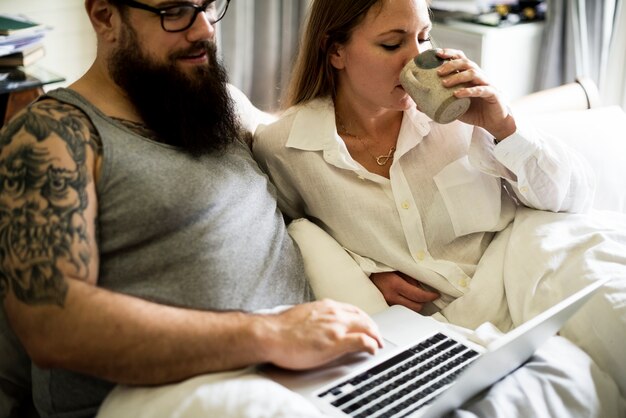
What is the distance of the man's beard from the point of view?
1.35m

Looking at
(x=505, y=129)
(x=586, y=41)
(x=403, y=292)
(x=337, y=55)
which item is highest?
(x=337, y=55)

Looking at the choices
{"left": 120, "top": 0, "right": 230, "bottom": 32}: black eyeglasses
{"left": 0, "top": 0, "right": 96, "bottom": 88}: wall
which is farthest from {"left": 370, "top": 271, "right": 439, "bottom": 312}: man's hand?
{"left": 0, "top": 0, "right": 96, "bottom": 88}: wall

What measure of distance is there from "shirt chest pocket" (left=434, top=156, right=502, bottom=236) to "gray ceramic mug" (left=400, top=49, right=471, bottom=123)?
180 millimetres

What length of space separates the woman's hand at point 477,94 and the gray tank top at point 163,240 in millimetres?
490

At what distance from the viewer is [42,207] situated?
1097 millimetres

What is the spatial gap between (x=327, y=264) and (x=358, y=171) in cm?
22

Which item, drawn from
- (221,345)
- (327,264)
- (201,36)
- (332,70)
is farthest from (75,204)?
(332,70)

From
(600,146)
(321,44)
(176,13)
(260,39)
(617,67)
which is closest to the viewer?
(176,13)

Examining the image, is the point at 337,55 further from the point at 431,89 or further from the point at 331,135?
the point at 431,89

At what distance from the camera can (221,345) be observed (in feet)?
3.70

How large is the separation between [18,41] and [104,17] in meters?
0.82

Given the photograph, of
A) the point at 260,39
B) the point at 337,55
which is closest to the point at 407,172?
the point at 337,55

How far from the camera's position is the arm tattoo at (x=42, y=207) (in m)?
1.08

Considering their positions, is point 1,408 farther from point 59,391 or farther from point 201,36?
point 201,36
